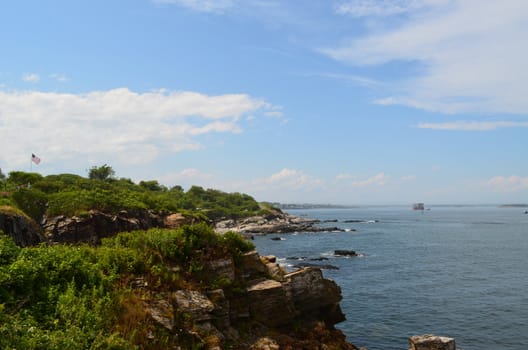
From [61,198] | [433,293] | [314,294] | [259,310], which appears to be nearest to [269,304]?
[259,310]

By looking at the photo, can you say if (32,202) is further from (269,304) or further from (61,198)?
(269,304)

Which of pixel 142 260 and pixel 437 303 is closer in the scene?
pixel 142 260

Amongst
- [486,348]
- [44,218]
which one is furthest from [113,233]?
[486,348]

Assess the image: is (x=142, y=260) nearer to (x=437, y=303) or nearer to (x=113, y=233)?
(x=437, y=303)

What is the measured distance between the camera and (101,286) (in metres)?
15.1

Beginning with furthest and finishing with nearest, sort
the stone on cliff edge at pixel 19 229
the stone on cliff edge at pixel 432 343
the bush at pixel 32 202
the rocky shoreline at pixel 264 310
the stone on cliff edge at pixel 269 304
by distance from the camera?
1. the bush at pixel 32 202
2. the stone on cliff edge at pixel 19 229
3. the stone on cliff edge at pixel 432 343
4. the stone on cliff edge at pixel 269 304
5. the rocky shoreline at pixel 264 310

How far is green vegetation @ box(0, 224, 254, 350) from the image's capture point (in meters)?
12.1

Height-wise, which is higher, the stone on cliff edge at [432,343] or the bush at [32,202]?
the bush at [32,202]

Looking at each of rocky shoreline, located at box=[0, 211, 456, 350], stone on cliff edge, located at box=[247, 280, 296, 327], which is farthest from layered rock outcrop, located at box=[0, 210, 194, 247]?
stone on cliff edge, located at box=[247, 280, 296, 327]

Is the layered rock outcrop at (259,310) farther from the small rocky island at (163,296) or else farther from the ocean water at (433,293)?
the ocean water at (433,293)

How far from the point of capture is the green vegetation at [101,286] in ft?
39.5

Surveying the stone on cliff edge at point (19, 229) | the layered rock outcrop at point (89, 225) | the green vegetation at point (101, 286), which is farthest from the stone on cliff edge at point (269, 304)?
the layered rock outcrop at point (89, 225)

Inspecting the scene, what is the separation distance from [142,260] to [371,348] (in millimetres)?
18780

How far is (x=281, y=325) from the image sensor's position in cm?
2155
